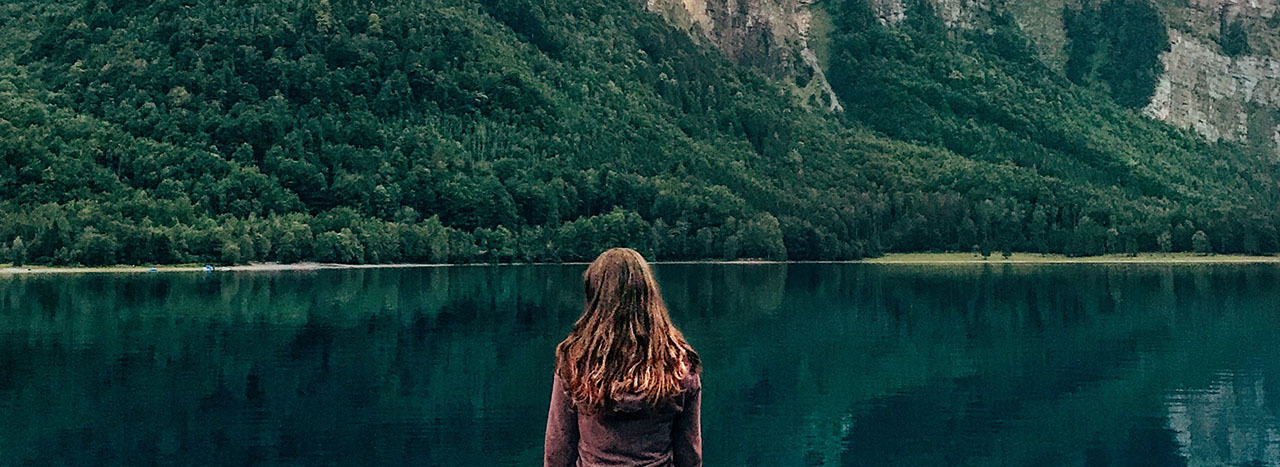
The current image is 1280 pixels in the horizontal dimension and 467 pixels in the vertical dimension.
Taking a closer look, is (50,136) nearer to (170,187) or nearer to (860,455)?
(170,187)

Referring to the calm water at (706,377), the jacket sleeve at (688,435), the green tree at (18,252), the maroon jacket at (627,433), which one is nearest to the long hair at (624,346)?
the maroon jacket at (627,433)

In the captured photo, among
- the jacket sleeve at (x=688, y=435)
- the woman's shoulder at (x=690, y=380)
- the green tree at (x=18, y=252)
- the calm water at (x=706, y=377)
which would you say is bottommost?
the calm water at (x=706, y=377)

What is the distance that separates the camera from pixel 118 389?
5700 cm

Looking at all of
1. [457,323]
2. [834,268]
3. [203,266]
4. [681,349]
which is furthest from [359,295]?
[681,349]

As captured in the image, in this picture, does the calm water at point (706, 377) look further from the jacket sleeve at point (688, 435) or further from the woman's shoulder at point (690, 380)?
the woman's shoulder at point (690, 380)

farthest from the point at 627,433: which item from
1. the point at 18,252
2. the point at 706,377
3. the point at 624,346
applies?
the point at 18,252

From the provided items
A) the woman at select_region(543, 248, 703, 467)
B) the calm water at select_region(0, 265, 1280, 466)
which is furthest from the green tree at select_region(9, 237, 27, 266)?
the woman at select_region(543, 248, 703, 467)

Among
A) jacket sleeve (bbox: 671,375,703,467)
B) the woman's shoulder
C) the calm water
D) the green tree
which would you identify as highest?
the green tree

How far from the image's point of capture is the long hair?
12.2 m

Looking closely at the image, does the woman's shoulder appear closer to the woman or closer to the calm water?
the woman

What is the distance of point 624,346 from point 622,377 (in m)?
0.25

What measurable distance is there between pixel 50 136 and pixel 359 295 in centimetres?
8622

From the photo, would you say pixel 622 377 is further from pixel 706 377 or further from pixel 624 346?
pixel 706 377

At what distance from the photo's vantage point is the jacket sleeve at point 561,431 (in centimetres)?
1231
